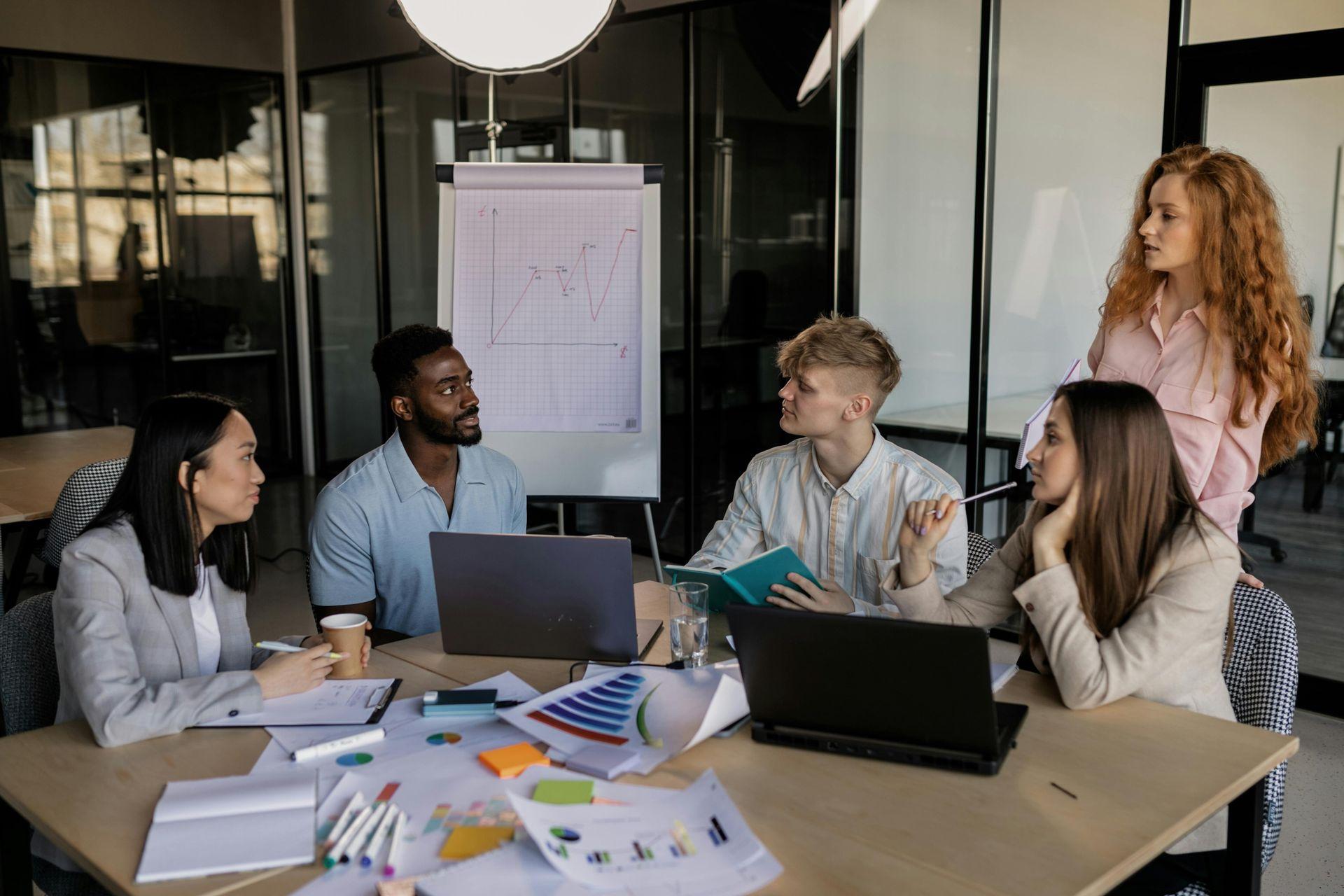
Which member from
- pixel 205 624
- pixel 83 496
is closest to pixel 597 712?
pixel 205 624

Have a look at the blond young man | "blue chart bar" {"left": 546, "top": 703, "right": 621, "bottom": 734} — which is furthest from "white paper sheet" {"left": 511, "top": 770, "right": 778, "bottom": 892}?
the blond young man

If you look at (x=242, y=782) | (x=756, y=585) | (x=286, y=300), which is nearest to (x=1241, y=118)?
(x=756, y=585)

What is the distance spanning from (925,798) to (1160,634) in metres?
0.54

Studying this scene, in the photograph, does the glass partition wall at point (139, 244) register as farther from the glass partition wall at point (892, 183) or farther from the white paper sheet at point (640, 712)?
the white paper sheet at point (640, 712)

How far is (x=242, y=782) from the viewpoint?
5.16ft

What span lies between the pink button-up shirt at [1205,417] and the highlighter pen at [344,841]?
6.11ft

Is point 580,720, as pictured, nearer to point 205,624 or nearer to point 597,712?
point 597,712

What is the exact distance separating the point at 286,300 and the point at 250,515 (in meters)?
5.55

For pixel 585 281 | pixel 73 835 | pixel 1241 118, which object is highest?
pixel 1241 118

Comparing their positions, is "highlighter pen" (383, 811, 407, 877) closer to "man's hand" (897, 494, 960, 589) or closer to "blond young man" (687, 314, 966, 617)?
"man's hand" (897, 494, 960, 589)

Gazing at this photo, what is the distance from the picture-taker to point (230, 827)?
1452 millimetres

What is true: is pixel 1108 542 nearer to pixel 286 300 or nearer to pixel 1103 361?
pixel 1103 361

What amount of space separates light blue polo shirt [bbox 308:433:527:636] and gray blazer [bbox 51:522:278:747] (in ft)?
1.84

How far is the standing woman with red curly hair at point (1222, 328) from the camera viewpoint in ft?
8.41
